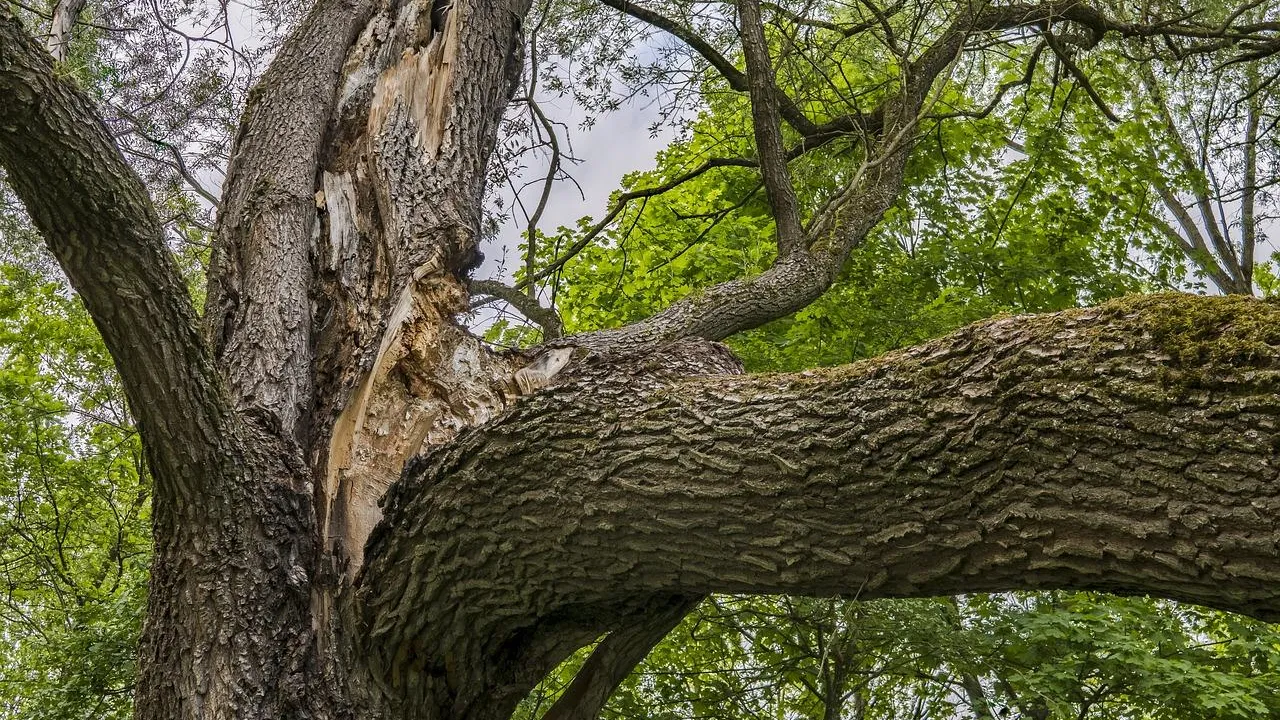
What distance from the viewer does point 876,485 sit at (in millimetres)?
1975

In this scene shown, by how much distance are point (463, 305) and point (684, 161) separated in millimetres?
5789

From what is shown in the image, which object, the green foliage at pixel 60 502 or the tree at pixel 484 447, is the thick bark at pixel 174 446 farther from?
the green foliage at pixel 60 502

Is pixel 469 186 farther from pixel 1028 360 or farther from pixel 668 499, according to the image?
pixel 1028 360

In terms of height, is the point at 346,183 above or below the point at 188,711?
above

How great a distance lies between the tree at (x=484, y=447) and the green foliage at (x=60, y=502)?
3430 mm

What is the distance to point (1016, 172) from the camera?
309 inches

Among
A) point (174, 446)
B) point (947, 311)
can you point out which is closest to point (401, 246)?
point (174, 446)

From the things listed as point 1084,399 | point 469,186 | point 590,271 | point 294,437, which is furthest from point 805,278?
point 590,271

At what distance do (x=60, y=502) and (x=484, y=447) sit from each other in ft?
27.0

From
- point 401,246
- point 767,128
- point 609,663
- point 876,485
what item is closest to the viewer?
point 876,485

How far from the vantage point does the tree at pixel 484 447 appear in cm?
175

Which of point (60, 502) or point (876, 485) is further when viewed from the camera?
point (60, 502)

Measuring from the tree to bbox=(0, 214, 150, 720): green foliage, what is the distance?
135 inches

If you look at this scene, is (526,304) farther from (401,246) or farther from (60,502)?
(60,502)
